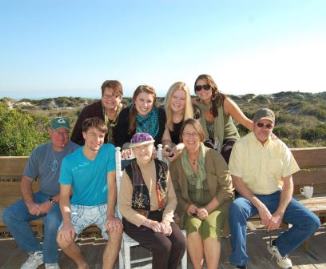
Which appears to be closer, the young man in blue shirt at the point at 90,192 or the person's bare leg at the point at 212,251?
the person's bare leg at the point at 212,251

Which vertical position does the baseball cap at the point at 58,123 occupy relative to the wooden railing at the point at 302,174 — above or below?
above

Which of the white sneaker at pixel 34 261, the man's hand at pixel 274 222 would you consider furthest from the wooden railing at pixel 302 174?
the man's hand at pixel 274 222

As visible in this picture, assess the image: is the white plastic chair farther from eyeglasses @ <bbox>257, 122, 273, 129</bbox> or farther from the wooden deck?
eyeglasses @ <bbox>257, 122, 273, 129</bbox>

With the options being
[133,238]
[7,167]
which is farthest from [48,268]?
[7,167]

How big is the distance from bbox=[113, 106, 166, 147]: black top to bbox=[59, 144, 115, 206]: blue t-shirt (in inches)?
16.0

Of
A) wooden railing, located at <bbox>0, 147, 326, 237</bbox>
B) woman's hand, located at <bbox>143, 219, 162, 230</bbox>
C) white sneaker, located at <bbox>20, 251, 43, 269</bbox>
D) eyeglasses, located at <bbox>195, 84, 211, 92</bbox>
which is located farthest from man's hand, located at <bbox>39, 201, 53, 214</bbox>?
eyeglasses, located at <bbox>195, 84, 211, 92</bbox>

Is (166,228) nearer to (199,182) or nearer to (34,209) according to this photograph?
(199,182)

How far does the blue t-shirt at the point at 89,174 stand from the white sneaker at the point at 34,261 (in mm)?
629

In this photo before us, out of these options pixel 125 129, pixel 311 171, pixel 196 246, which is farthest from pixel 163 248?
pixel 311 171

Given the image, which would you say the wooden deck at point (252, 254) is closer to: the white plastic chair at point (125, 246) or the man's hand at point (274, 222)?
the white plastic chair at point (125, 246)

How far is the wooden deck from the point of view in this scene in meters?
3.98

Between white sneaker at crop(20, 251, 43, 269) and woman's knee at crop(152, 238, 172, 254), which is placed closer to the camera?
woman's knee at crop(152, 238, 172, 254)

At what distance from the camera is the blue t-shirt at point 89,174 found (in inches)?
143

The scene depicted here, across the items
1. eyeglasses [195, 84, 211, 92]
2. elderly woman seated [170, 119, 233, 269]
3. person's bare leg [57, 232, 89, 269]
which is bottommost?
person's bare leg [57, 232, 89, 269]
